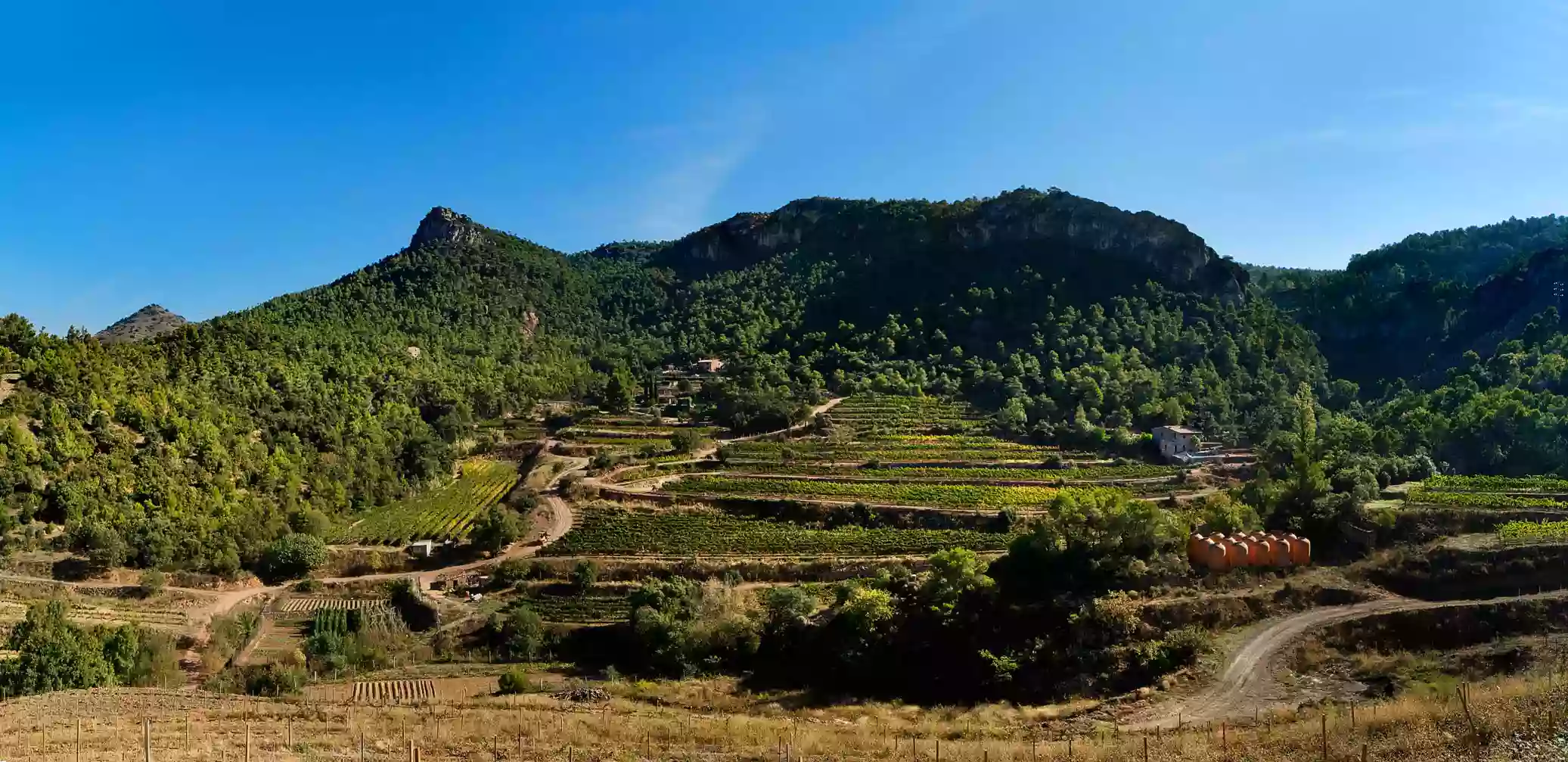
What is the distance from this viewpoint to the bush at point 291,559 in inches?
1558

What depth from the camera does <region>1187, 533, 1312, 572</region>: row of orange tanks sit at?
2850 centimetres

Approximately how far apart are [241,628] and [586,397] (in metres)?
54.1

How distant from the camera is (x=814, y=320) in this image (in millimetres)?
101438

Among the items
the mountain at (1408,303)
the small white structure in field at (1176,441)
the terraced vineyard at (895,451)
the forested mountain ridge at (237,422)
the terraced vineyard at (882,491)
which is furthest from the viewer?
the mountain at (1408,303)

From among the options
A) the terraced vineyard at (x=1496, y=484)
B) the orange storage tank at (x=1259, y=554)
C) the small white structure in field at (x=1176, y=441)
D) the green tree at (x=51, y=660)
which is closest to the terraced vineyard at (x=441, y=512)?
the green tree at (x=51, y=660)

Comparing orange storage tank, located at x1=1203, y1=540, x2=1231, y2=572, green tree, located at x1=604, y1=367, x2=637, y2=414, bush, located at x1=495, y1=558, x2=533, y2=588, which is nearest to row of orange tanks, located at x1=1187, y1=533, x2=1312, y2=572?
orange storage tank, located at x1=1203, y1=540, x2=1231, y2=572

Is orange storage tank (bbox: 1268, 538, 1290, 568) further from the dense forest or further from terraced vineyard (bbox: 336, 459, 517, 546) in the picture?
terraced vineyard (bbox: 336, 459, 517, 546)

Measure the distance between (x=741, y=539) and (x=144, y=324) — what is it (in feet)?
554

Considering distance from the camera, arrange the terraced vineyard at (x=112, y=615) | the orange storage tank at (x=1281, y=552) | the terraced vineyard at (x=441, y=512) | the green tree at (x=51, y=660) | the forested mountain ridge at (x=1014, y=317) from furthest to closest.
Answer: the forested mountain ridge at (x=1014, y=317) → the terraced vineyard at (x=441, y=512) → the terraced vineyard at (x=112, y=615) → the orange storage tank at (x=1281, y=552) → the green tree at (x=51, y=660)

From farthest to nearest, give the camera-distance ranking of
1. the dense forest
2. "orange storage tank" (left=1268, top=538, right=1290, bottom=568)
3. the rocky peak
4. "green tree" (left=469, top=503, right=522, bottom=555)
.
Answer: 1. the rocky peak
2. the dense forest
3. "green tree" (left=469, top=503, right=522, bottom=555)
4. "orange storage tank" (left=1268, top=538, right=1290, bottom=568)

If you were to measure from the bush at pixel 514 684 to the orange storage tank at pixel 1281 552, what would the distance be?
26187 mm

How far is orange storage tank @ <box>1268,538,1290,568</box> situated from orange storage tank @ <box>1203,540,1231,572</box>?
5.75 ft

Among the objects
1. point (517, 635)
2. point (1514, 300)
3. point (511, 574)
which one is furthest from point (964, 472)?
point (1514, 300)

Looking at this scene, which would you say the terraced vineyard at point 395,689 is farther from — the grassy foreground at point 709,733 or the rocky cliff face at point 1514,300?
the rocky cliff face at point 1514,300
